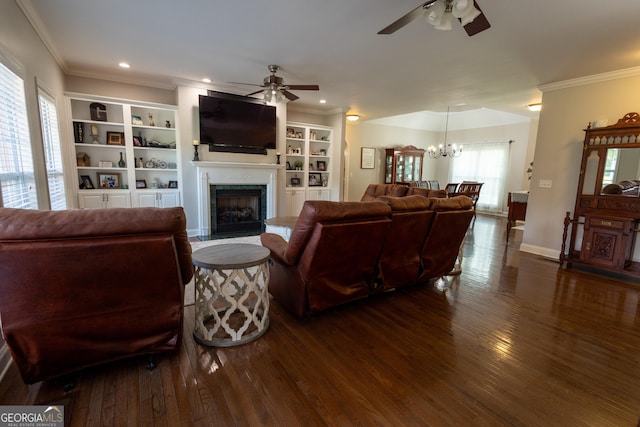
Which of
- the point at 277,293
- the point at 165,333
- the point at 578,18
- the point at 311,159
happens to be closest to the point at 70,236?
the point at 165,333

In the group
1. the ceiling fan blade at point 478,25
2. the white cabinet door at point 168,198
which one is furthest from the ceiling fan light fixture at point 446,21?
the white cabinet door at point 168,198

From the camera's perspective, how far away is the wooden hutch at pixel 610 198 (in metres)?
3.58

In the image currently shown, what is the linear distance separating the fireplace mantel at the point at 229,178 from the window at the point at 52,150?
175cm

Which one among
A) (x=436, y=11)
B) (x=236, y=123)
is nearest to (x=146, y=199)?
(x=236, y=123)

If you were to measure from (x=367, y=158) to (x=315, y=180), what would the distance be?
2.48m

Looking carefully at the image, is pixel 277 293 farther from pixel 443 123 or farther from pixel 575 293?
pixel 443 123

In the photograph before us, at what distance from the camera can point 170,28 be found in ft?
9.79

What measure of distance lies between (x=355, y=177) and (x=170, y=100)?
5.22 metres

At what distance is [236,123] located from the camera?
5.34m

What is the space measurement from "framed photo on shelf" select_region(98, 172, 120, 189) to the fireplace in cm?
150

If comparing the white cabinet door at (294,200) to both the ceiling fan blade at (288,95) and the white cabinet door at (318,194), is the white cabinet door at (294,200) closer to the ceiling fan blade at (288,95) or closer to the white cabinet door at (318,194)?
the white cabinet door at (318,194)

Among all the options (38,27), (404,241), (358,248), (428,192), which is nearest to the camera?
(358,248)

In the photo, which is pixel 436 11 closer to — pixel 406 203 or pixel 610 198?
pixel 406 203

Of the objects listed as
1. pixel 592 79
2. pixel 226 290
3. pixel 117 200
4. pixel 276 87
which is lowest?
pixel 226 290
